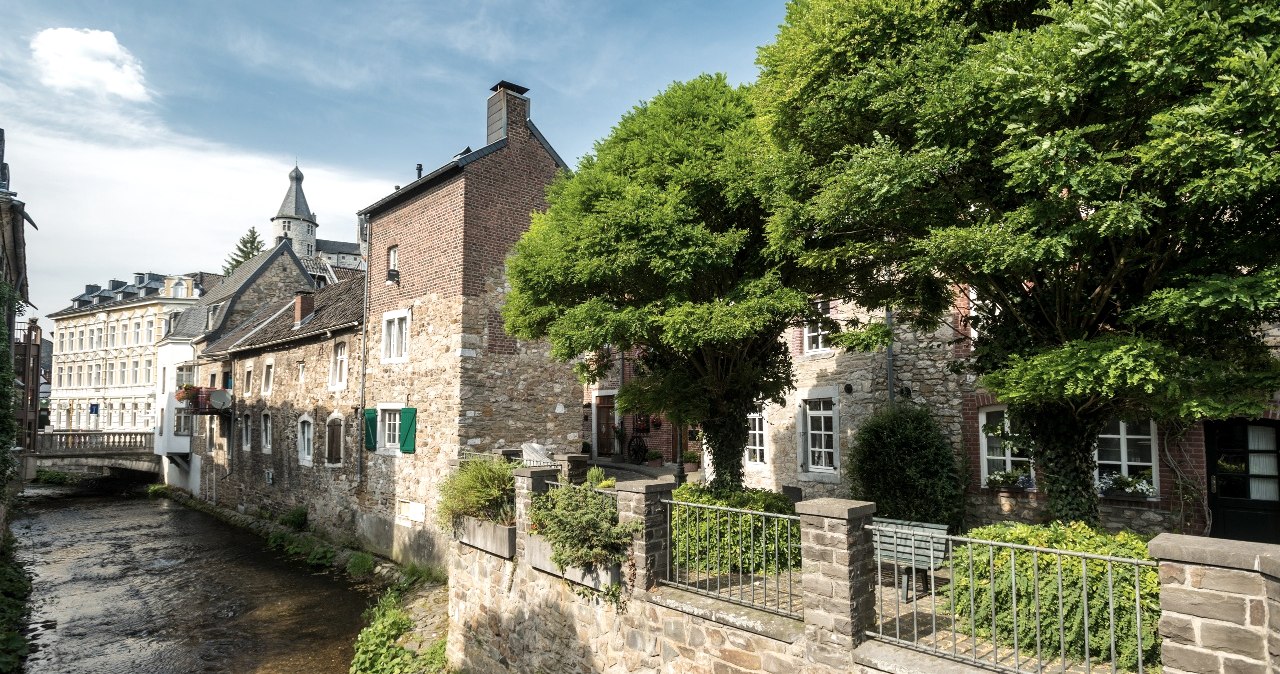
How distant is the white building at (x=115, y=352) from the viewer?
141 feet

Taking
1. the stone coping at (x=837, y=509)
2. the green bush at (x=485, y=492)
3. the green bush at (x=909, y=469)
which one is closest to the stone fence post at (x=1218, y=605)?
the stone coping at (x=837, y=509)

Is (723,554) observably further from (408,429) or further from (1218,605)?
(408,429)

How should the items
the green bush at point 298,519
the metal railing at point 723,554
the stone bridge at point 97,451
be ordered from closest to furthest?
the metal railing at point 723,554 → the green bush at point 298,519 → the stone bridge at point 97,451

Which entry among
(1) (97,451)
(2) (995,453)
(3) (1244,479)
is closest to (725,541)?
(2) (995,453)

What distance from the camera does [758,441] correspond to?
16594mm

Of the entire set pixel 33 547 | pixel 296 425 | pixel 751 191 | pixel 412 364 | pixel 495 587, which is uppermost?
pixel 751 191

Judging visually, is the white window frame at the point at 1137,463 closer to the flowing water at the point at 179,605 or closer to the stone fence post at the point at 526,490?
the stone fence post at the point at 526,490

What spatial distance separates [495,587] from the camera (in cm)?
1051

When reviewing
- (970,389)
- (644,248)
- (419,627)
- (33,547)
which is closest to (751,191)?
(644,248)

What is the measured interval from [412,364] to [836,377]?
1074 cm

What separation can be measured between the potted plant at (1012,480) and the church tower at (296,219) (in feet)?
195

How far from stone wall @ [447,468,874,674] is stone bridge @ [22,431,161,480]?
29893mm

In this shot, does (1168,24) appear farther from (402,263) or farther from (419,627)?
(402,263)

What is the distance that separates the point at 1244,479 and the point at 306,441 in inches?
944
